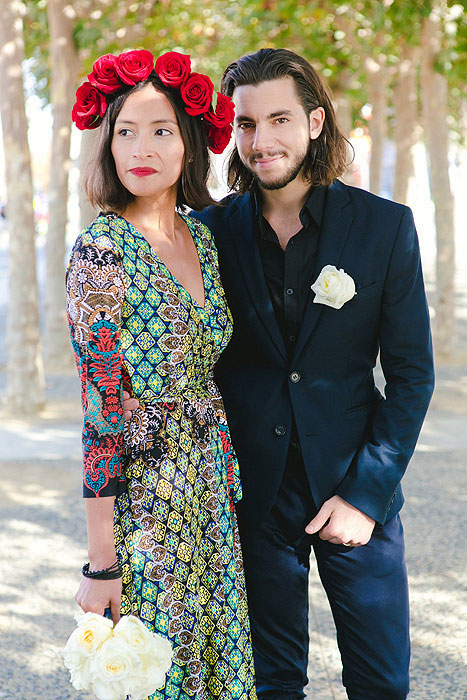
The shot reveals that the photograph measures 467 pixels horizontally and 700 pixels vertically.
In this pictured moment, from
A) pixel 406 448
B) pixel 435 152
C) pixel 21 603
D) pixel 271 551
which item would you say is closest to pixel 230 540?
pixel 271 551

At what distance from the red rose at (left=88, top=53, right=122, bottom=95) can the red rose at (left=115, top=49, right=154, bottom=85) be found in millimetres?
18

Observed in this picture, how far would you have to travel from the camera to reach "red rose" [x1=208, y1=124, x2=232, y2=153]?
8.46ft

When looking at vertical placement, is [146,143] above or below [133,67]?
below

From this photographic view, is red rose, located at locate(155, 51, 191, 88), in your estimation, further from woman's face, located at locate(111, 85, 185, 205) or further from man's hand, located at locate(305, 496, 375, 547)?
man's hand, located at locate(305, 496, 375, 547)

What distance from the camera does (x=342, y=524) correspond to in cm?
256

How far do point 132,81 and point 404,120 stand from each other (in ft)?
41.9

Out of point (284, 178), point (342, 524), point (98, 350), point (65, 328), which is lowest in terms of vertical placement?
point (65, 328)

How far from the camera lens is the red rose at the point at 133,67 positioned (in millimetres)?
2379

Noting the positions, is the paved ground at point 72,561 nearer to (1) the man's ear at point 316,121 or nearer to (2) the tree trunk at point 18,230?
(2) the tree trunk at point 18,230

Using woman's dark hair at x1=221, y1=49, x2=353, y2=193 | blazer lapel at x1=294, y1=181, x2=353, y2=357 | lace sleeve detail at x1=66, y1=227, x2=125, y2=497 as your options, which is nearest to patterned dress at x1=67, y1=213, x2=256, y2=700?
lace sleeve detail at x1=66, y1=227, x2=125, y2=497

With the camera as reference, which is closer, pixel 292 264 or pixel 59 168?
pixel 292 264

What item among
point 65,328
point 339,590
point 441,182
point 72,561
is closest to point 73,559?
point 72,561

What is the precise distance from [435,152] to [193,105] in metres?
7.99

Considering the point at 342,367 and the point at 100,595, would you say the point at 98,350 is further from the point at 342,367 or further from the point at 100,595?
the point at 342,367
